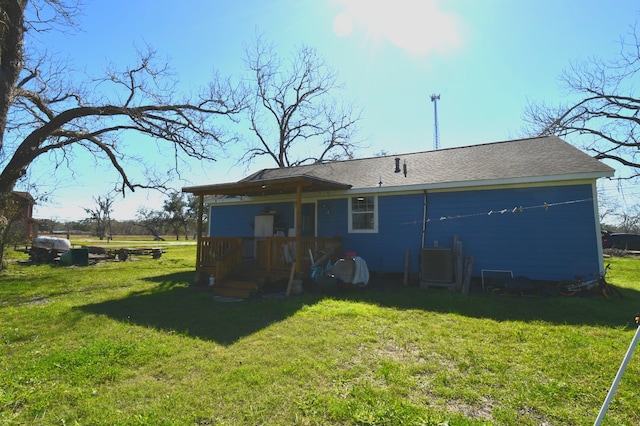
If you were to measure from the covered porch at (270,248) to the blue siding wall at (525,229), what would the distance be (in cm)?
303

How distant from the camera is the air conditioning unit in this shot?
27.2 ft

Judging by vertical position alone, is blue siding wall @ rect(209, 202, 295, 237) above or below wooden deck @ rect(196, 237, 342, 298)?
above

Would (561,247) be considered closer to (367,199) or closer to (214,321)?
(367,199)

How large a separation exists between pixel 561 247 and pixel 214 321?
25.6 ft

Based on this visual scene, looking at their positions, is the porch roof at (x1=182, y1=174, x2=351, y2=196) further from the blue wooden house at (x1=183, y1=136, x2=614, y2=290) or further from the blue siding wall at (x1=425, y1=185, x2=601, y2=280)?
the blue siding wall at (x1=425, y1=185, x2=601, y2=280)

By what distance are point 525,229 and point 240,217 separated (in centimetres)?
952

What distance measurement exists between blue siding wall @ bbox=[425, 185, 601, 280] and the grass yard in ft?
3.95

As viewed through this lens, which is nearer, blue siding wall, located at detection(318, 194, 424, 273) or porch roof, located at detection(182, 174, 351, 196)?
porch roof, located at detection(182, 174, 351, 196)

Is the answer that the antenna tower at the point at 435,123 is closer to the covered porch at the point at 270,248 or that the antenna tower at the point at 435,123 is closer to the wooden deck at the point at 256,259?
the covered porch at the point at 270,248

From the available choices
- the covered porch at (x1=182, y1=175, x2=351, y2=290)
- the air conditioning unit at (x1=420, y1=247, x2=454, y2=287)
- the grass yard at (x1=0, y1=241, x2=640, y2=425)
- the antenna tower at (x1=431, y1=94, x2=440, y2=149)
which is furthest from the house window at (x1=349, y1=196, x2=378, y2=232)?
the antenna tower at (x1=431, y1=94, x2=440, y2=149)

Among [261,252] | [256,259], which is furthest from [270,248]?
[256,259]

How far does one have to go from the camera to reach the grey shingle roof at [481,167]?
7.85 meters

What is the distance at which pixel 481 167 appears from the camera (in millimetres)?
9312

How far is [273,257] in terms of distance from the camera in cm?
871
